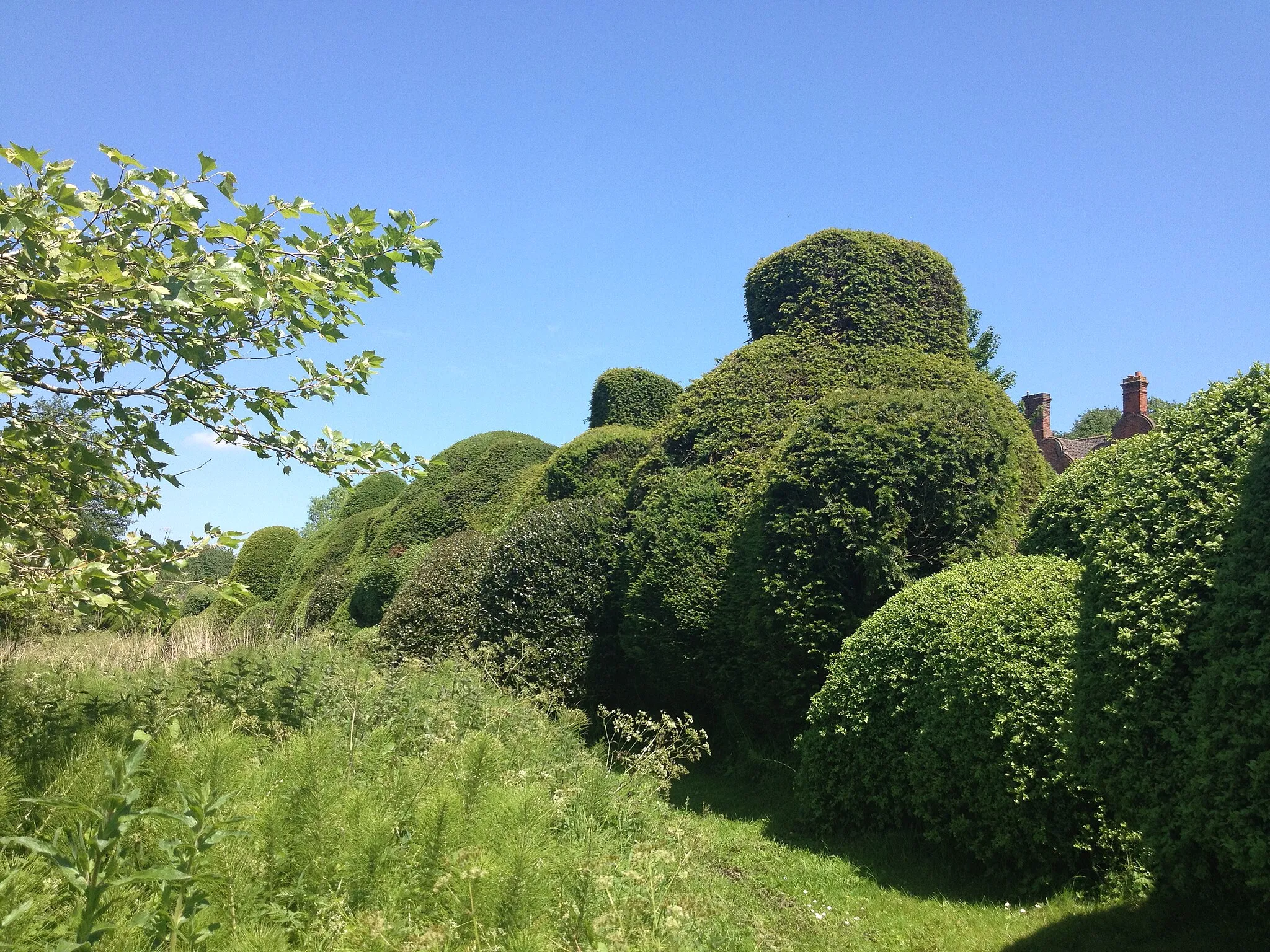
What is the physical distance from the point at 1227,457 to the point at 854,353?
6118 millimetres

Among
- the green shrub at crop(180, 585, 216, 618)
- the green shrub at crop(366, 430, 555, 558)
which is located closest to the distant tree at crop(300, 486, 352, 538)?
the green shrub at crop(180, 585, 216, 618)

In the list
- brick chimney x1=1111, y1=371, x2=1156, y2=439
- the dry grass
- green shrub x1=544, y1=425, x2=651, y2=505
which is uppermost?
brick chimney x1=1111, y1=371, x2=1156, y2=439

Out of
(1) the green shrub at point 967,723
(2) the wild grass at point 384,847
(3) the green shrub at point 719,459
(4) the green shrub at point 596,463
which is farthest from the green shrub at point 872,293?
(2) the wild grass at point 384,847

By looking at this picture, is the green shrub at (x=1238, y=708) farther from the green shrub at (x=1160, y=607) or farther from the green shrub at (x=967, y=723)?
the green shrub at (x=967, y=723)

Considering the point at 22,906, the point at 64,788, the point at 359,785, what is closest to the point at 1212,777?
the point at 359,785

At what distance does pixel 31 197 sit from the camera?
3543mm

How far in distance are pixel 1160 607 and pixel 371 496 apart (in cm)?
2293

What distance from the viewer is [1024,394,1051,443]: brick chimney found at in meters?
26.9

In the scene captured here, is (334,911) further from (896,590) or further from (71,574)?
(896,590)

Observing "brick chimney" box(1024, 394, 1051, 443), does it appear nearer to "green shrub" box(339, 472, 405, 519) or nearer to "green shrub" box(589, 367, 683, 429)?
"green shrub" box(589, 367, 683, 429)

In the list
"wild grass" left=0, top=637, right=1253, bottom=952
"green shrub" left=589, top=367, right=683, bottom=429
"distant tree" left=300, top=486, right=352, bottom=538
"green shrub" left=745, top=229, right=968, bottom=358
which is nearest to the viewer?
"wild grass" left=0, top=637, right=1253, bottom=952

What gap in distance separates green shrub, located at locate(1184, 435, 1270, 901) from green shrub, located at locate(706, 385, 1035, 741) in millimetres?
4052

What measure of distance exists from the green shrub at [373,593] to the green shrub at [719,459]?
25.0 ft

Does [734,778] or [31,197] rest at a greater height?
[31,197]
